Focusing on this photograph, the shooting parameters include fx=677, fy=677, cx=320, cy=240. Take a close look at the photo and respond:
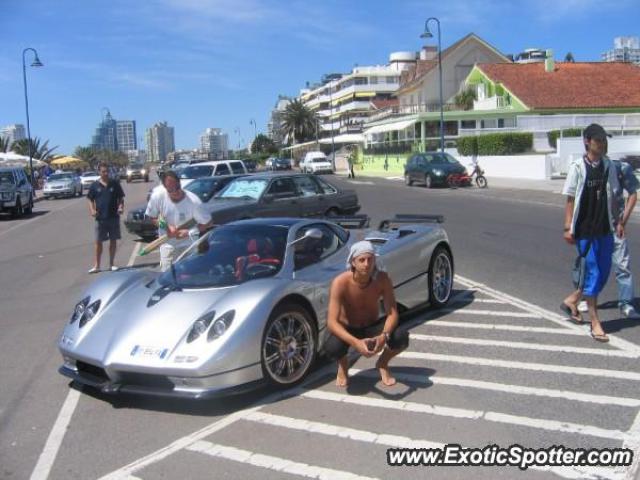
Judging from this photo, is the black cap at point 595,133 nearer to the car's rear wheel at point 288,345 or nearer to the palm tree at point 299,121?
the car's rear wheel at point 288,345

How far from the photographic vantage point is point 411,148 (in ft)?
157

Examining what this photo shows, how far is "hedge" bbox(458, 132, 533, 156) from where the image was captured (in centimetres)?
3791

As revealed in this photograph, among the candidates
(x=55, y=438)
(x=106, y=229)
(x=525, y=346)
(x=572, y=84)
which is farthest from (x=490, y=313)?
(x=572, y=84)

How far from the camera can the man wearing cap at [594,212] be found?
607cm

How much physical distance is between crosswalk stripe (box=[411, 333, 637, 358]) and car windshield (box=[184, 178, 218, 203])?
9423 mm

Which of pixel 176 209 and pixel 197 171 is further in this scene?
pixel 197 171

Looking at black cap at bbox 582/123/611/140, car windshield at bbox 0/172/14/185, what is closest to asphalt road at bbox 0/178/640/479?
black cap at bbox 582/123/611/140

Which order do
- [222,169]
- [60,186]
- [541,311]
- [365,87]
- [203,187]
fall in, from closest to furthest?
[541,311] < [203,187] < [222,169] < [60,186] < [365,87]

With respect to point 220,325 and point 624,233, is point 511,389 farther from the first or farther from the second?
point 624,233

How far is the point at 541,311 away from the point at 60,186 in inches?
1395

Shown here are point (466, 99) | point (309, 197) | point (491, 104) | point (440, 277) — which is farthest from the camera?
point (466, 99)

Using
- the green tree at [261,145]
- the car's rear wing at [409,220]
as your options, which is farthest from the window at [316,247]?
the green tree at [261,145]

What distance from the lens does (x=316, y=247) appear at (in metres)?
6.03

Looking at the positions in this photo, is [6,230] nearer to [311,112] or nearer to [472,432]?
[472,432]
